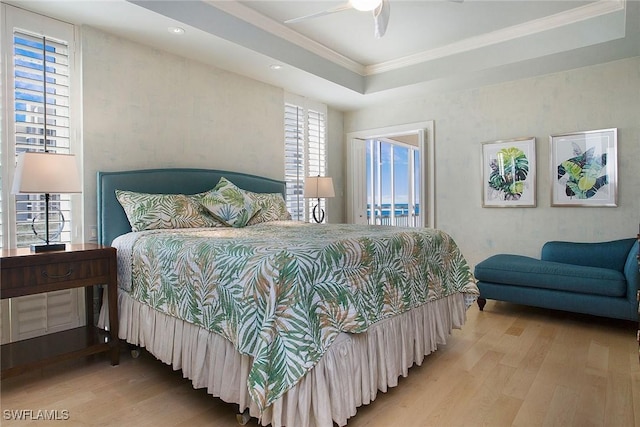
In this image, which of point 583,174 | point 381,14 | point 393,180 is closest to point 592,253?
point 583,174

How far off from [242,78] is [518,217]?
3.50 meters

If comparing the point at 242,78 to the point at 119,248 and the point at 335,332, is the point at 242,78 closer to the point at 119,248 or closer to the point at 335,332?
the point at 119,248

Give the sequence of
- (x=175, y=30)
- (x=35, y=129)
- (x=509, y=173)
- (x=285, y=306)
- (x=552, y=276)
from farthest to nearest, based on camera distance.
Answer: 1. (x=509, y=173)
2. (x=552, y=276)
3. (x=175, y=30)
4. (x=35, y=129)
5. (x=285, y=306)

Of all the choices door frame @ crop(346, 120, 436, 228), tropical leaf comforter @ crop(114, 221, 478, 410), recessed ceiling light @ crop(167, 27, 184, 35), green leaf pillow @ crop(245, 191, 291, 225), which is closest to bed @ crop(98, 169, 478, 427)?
tropical leaf comforter @ crop(114, 221, 478, 410)

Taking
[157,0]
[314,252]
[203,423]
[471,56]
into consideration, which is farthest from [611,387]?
[157,0]

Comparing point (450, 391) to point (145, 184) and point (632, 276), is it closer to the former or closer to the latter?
point (632, 276)

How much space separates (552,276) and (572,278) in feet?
0.49

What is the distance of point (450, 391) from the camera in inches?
84.0

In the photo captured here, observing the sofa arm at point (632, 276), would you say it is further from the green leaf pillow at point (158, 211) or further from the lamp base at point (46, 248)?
the lamp base at point (46, 248)

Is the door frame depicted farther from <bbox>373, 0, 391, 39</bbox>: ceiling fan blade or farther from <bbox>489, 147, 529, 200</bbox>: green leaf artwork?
<bbox>373, 0, 391, 39</bbox>: ceiling fan blade

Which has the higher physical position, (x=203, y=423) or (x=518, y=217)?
(x=518, y=217)

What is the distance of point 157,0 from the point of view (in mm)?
2734

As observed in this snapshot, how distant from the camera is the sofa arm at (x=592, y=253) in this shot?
344cm

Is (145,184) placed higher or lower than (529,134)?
lower
